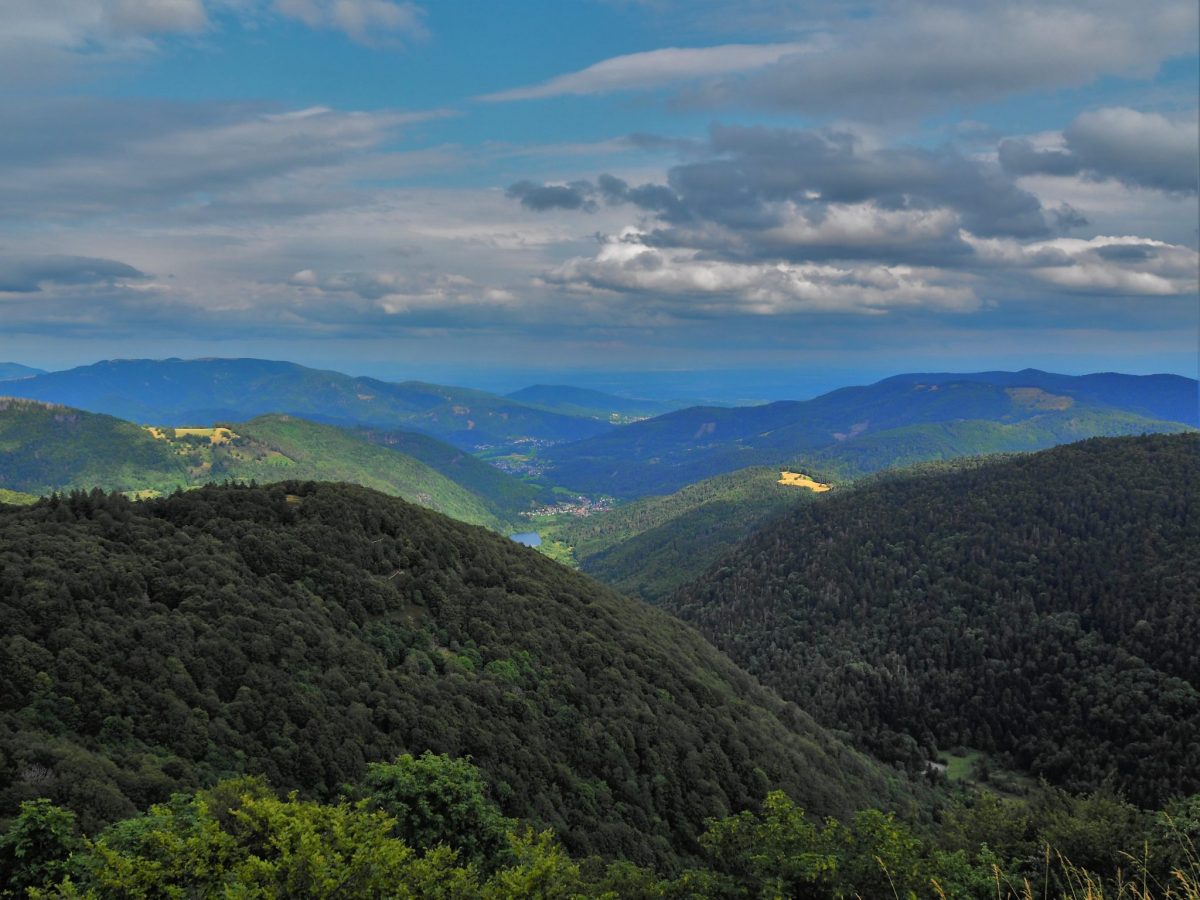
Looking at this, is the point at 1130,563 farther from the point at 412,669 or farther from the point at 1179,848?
the point at 412,669

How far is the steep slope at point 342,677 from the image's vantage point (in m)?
62.5

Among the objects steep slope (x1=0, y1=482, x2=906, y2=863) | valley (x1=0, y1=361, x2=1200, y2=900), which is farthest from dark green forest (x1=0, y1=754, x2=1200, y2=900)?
steep slope (x1=0, y1=482, x2=906, y2=863)

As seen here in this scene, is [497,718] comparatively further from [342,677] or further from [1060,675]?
[1060,675]

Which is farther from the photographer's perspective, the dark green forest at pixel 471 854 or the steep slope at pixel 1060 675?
the steep slope at pixel 1060 675

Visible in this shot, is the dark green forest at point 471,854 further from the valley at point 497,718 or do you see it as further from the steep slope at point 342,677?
the steep slope at point 342,677

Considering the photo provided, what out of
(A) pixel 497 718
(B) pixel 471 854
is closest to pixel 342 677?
(A) pixel 497 718

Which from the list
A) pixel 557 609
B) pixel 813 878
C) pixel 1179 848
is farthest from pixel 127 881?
pixel 557 609

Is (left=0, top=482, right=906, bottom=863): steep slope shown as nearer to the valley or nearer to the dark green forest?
the valley

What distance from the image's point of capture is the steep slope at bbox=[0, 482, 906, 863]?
2461 inches

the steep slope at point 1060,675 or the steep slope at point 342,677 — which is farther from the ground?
the steep slope at point 342,677

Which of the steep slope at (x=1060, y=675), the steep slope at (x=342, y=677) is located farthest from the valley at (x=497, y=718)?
the steep slope at (x=1060, y=675)

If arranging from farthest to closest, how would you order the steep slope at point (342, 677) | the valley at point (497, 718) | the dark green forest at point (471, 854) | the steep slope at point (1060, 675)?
1. the steep slope at point (1060, 675)
2. the steep slope at point (342, 677)
3. the valley at point (497, 718)
4. the dark green forest at point (471, 854)

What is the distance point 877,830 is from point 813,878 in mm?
11567

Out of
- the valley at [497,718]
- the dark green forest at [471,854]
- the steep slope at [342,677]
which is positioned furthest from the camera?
the steep slope at [342,677]
